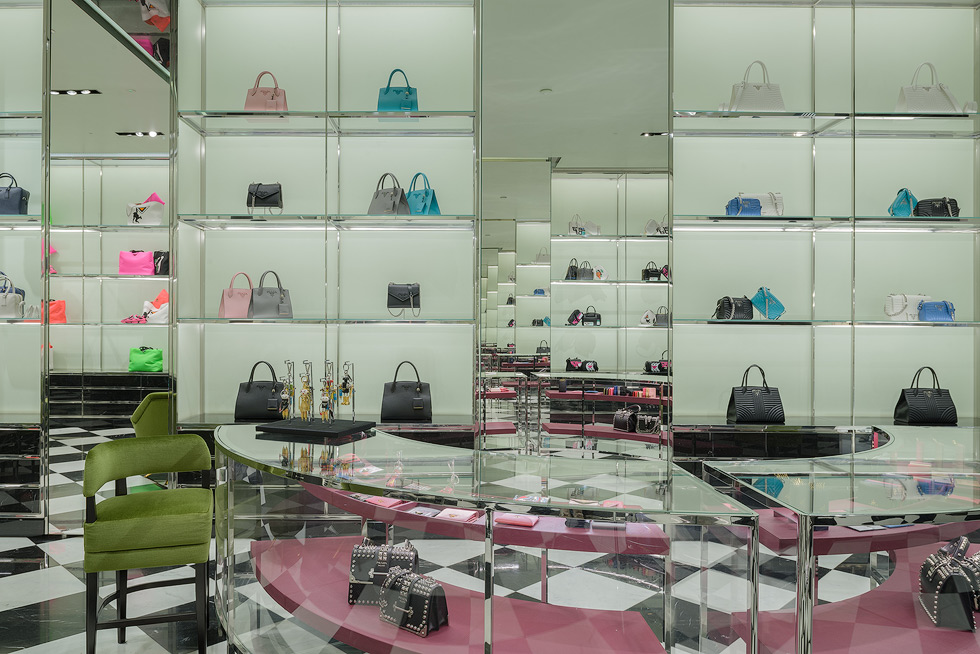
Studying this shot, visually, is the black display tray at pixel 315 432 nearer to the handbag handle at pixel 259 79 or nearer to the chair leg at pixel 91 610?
the chair leg at pixel 91 610

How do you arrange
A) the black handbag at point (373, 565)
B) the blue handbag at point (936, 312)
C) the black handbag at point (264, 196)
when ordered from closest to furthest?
the black handbag at point (373, 565) → the blue handbag at point (936, 312) → the black handbag at point (264, 196)

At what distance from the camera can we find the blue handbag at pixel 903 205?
4.29 meters

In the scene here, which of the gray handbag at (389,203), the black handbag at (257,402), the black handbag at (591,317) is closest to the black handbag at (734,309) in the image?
the black handbag at (591,317)

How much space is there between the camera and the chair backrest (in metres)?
4.01

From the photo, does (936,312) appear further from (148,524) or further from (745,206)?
(148,524)

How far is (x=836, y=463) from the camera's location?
200cm

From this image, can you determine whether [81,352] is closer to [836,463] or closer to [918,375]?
[836,463]

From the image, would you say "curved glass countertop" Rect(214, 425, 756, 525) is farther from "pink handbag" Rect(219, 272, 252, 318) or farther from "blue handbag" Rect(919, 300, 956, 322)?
"blue handbag" Rect(919, 300, 956, 322)

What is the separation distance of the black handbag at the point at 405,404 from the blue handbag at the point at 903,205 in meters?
3.49

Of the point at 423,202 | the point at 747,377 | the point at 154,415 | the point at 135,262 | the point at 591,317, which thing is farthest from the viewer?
the point at 135,262

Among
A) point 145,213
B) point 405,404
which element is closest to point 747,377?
point 405,404

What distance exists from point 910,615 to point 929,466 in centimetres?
64

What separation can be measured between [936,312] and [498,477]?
157 inches

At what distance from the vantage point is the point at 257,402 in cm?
431
